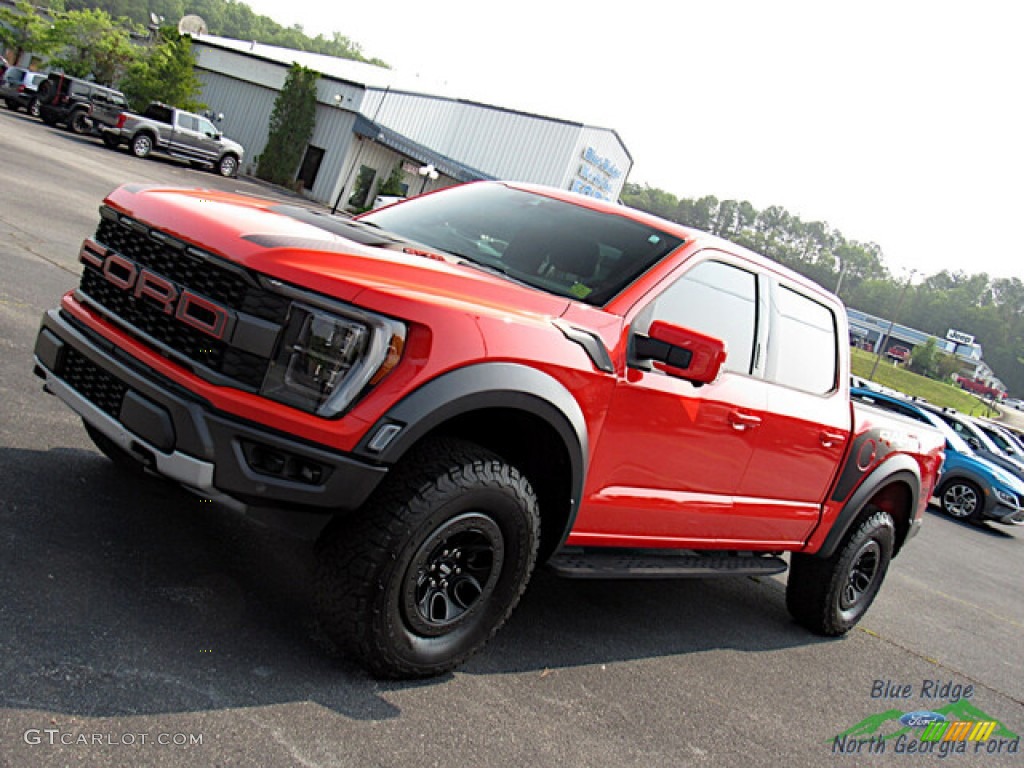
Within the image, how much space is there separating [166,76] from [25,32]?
676 inches

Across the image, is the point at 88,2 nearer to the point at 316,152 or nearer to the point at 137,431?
the point at 316,152

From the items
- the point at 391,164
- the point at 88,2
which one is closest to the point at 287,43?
the point at 88,2

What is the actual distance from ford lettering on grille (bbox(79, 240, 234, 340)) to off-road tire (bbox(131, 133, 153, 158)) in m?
28.0

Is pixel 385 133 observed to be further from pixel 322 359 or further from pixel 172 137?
pixel 322 359

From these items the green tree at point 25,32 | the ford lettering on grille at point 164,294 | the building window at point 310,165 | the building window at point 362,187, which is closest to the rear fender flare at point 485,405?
the ford lettering on grille at point 164,294

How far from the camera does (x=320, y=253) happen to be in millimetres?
3121

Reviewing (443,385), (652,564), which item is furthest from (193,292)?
(652,564)

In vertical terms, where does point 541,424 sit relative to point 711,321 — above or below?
below

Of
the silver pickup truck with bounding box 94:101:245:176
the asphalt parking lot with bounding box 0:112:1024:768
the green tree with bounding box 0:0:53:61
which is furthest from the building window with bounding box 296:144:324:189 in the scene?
the asphalt parking lot with bounding box 0:112:1024:768

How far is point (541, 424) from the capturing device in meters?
3.54

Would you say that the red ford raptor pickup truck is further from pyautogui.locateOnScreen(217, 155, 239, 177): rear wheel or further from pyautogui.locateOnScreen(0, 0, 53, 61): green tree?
pyautogui.locateOnScreen(0, 0, 53, 61): green tree

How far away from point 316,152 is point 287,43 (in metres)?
88.8

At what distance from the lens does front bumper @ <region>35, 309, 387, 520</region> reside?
9.65 ft

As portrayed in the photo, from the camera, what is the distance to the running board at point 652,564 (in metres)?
3.91
